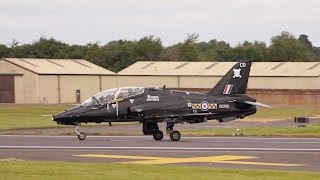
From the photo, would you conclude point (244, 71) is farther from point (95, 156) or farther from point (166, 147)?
point (95, 156)

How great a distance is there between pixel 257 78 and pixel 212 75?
5.76 meters

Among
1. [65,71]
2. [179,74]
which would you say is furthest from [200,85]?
[65,71]

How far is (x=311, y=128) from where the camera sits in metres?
45.9

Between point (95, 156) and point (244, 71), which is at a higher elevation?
point (244, 71)

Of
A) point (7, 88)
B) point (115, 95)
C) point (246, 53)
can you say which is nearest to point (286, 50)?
point (246, 53)

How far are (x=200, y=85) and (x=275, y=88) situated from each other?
1026 centimetres

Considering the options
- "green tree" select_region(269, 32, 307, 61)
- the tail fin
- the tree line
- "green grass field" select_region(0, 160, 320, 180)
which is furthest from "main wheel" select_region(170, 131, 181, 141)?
"green tree" select_region(269, 32, 307, 61)

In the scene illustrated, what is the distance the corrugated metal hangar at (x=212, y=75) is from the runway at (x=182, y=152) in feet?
247

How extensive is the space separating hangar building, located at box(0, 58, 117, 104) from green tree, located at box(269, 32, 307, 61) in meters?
58.3

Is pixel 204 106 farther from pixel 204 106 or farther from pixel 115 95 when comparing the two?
pixel 115 95

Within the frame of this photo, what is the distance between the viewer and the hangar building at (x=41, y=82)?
345 feet

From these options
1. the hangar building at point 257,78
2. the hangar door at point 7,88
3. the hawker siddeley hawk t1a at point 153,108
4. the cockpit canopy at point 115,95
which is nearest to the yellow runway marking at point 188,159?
the hawker siddeley hawk t1a at point 153,108

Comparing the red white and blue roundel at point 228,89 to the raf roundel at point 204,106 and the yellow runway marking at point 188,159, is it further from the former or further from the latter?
the yellow runway marking at point 188,159

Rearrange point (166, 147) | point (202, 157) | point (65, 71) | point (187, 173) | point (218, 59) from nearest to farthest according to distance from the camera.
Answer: point (187, 173) → point (202, 157) → point (166, 147) → point (65, 71) → point (218, 59)
